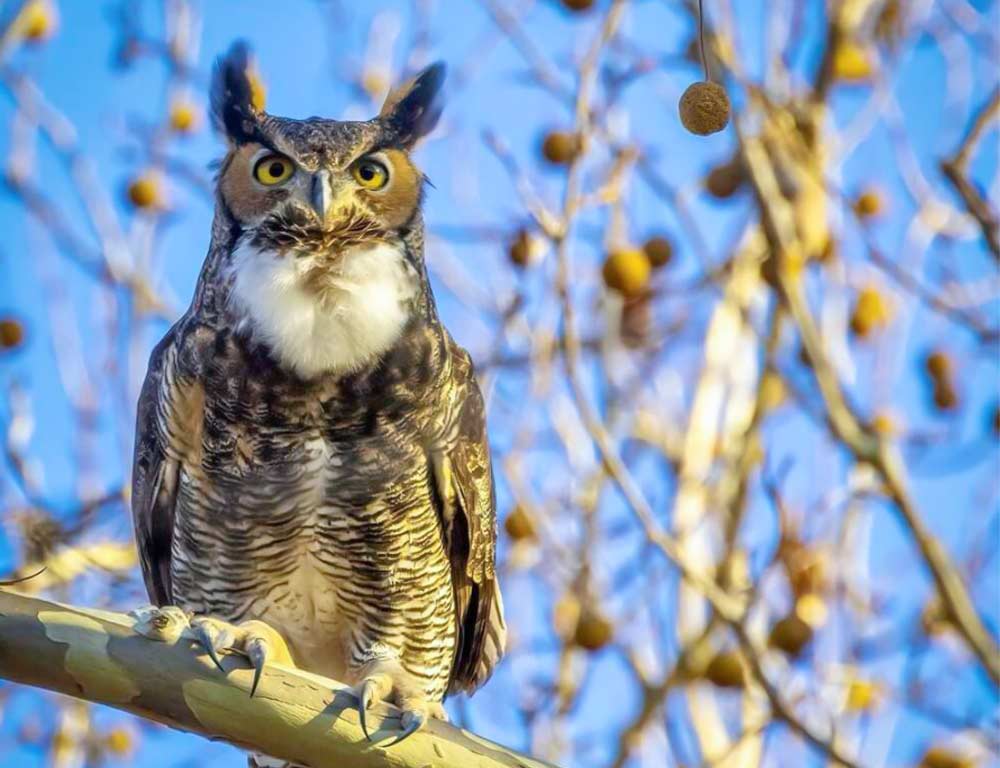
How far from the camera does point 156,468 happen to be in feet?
10.3

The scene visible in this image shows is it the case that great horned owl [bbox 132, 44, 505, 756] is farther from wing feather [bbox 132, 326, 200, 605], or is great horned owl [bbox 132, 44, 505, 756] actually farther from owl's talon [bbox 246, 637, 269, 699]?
owl's talon [bbox 246, 637, 269, 699]

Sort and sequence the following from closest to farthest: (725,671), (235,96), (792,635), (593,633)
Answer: (235,96), (792,635), (725,671), (593,633)

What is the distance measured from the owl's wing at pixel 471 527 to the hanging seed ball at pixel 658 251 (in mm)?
937

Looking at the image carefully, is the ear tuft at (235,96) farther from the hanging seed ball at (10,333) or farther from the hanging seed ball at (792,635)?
the hanging seed ball at (792,635)

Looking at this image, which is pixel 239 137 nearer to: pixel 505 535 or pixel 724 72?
pixel 724 72

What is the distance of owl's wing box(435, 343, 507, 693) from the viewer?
10.2ft

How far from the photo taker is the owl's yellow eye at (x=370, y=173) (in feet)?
9.52

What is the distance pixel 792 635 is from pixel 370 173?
1.52 meters

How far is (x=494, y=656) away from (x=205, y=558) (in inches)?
32.5

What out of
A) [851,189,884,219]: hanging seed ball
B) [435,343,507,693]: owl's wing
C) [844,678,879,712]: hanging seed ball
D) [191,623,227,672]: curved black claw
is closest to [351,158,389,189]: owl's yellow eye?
[435,343,507,693]: owl's wing

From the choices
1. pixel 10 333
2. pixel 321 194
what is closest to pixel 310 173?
pixel 321 194

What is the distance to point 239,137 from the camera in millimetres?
3076

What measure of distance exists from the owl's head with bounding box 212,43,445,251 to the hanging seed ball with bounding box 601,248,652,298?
2.43ft

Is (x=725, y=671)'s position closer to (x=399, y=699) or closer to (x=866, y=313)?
(x=399, y=699)
